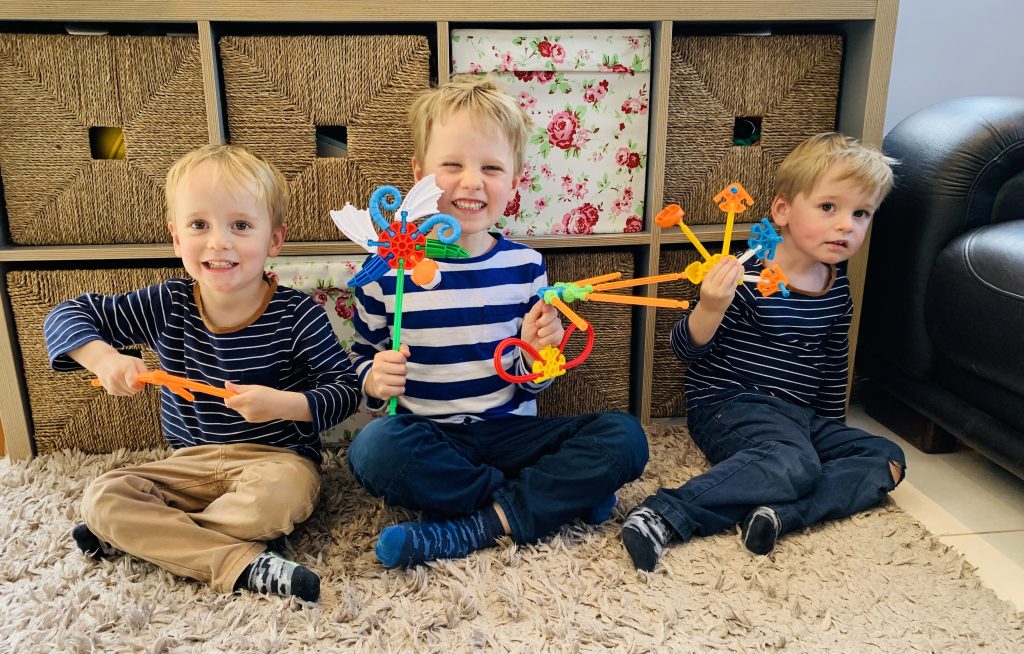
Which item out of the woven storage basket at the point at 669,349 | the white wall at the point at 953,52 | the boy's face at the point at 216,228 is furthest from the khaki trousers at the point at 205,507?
the white wall at the point at 953,52

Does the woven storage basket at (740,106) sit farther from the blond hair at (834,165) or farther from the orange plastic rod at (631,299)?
the orange plastic rod at (631,299)

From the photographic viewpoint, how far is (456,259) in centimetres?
120

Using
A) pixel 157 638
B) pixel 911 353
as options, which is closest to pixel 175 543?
pixel 157 638

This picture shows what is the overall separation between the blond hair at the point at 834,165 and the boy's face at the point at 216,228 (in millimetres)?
909

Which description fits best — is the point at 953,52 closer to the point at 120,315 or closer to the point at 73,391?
the point at 120,315

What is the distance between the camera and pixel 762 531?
3.56 ft

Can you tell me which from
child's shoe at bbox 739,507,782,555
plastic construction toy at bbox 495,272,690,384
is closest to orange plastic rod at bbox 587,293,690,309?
plastic construction toy at bbox 495,272,690,384

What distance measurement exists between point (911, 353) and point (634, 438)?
25.5 inches

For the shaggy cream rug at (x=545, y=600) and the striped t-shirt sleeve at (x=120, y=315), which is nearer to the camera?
the shaggy cream rug at (x=545, y=600)

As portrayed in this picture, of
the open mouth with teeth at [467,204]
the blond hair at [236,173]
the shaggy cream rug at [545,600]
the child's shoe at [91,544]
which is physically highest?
the blond hair at [236,173]

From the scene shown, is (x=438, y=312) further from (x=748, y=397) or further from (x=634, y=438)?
(x=748, y=397)

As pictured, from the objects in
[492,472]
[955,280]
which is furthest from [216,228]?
[955,280]

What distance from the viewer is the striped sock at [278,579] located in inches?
37.9

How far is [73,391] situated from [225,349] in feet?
1.56
